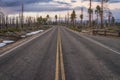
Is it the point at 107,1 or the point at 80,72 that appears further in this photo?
the point at 107,1

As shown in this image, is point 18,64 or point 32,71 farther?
point 18,64

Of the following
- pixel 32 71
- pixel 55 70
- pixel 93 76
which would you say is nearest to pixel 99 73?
pixel 93 76

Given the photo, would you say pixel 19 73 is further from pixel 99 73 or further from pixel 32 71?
pixel 99 73

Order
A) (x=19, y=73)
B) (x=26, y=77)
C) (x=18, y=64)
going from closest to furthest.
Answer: (x=26, y=77), (x=19, y=73), (x=18, y=64)

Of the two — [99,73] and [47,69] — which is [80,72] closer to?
[99,73]

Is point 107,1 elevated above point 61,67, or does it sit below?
above

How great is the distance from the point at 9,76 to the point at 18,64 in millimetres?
2774

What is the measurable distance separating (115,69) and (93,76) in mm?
1955

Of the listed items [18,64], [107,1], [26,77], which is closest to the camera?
[26,77]

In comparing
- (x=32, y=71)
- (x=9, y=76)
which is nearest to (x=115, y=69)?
(x=32, y=71)

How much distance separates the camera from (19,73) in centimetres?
968

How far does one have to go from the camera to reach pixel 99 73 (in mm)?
9719

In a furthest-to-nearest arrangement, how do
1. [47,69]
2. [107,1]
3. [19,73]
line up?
[107,1], [47,69], [19,73]

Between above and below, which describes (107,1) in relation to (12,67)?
above
